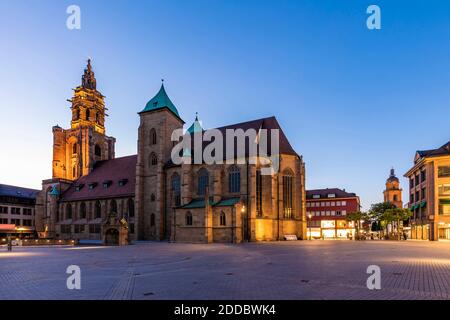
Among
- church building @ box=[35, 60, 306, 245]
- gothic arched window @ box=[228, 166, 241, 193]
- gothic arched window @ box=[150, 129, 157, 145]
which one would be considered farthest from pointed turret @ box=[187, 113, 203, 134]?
gothic arched window @ box=[228, 166, 241, 193]

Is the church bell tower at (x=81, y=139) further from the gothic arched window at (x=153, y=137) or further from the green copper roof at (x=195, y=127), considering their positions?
the green copper roof at (x=195, y=127)

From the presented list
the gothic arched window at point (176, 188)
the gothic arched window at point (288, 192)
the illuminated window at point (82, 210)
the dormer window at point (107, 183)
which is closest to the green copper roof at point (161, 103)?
the gothic arched window at point (176, 188)

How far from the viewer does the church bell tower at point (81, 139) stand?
70.1m

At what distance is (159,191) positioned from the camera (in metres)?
52.3

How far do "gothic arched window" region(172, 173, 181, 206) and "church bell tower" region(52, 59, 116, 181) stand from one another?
2653 cm

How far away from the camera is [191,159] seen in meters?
51.3

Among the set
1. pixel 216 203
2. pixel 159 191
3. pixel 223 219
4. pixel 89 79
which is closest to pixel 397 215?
pixel 223 219

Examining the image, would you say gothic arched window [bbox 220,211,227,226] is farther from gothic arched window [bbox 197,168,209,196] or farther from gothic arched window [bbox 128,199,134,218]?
gothic arched window [bbox 128,199,134,218]

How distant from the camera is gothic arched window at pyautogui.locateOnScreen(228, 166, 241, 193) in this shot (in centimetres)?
4800

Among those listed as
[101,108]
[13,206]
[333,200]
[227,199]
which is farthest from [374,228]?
[13,206]

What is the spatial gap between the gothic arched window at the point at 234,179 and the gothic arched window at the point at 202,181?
3616 mm

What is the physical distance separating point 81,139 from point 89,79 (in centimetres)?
1460

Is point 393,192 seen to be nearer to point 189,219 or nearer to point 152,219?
point 152,219
